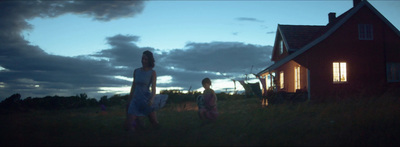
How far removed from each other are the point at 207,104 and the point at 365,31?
12.7 metres

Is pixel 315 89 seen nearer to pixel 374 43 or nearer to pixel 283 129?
pixel 374 43

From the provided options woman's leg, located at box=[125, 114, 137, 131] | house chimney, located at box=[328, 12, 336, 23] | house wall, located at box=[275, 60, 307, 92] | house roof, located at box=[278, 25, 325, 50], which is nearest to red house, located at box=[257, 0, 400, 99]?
house wall, located at box=[275, 60, 307, 92]

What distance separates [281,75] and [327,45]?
5698 millimetres

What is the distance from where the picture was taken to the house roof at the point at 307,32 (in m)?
15.1

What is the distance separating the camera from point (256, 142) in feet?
15.7

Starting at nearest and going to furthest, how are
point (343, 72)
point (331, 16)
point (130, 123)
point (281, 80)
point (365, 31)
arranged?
point (130, 123)
point (343, 72)
point (365, 31)
point (331, 16)
point (281, 80)

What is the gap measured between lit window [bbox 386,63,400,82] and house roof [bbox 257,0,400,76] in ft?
5.84

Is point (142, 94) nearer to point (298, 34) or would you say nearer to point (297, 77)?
point (297, 77)

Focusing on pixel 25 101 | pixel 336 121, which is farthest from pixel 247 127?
pixel 25 101

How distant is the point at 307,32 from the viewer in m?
19.5

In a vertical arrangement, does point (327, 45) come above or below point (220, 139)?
above

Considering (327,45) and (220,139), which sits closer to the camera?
(220,139)

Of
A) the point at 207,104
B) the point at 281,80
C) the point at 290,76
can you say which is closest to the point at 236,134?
the point at 207,104

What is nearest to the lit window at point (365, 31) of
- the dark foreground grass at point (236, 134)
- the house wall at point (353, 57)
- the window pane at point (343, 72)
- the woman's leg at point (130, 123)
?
the house wall at point (353, 57)
